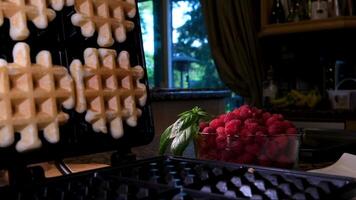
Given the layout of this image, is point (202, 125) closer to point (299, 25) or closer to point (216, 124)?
point (216, 124)

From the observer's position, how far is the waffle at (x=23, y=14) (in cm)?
52

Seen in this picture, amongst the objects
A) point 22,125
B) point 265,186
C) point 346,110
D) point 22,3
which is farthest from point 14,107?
point 346,110

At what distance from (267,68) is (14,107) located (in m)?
2.76

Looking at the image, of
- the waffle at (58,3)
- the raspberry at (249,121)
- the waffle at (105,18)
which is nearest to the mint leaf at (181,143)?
the raspberry at (249,121)

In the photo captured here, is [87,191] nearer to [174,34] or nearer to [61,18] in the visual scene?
[61,18]

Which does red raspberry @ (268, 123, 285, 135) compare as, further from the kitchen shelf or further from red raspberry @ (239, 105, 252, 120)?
the kitchen shelf

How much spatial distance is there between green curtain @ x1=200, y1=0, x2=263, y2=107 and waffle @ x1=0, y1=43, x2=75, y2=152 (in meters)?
2.59

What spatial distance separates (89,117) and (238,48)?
2.61 m

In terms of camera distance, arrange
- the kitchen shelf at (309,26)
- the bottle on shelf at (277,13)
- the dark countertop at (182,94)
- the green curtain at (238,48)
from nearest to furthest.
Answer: the dark countertop at (182,94)
the kitchen shelf at (309,26)
the bottle on shelf at (277,13)
the green curtain at (238,48)

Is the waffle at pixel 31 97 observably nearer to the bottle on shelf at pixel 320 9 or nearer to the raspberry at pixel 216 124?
the raspberry at pixel 216 124

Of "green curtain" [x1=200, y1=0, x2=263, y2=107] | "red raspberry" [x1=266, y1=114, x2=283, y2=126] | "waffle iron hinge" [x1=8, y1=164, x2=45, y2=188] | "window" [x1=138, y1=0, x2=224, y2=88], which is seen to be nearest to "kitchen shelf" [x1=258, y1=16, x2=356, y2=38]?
"green curtain" [x1=200, y1=0, x2=263, y2=107]

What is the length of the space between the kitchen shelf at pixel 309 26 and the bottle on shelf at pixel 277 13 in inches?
3.5

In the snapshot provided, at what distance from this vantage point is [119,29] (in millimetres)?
671

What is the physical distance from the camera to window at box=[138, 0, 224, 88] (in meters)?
3.56
